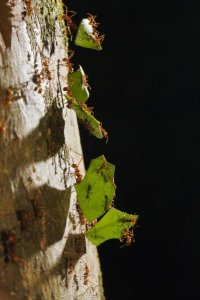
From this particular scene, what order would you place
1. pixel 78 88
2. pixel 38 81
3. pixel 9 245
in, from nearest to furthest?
pixel 9 245 → pixel 38 81 → pixel 78 88

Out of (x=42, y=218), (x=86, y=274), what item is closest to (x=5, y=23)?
(x=42, y=218)

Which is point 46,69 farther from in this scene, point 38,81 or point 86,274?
point 86,274

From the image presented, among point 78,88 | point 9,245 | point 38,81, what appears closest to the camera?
point 9,245

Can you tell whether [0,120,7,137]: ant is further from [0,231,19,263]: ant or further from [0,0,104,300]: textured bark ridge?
[0,231,19,263]: ant

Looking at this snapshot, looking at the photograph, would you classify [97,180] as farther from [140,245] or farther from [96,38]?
[140,245]

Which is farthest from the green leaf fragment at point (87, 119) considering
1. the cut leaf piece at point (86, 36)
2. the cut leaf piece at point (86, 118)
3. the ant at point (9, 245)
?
the ant at point (9, 245)

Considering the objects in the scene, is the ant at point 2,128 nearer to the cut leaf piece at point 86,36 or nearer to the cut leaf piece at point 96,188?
the cut leaf piece at point 96,188

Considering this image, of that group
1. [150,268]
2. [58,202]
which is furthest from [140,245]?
[58,202]
